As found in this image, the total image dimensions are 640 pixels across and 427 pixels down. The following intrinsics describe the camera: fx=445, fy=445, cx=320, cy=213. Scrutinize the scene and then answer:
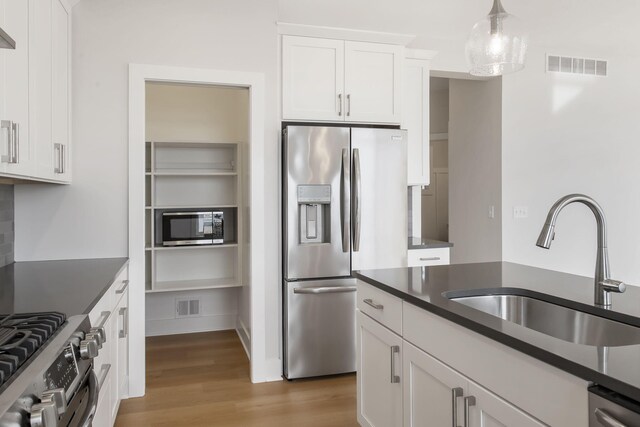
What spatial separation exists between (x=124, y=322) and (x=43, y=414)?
6.24 ft

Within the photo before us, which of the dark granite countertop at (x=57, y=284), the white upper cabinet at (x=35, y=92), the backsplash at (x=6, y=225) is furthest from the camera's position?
the backsplash at (x=6, y=225)

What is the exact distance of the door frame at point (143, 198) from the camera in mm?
2893

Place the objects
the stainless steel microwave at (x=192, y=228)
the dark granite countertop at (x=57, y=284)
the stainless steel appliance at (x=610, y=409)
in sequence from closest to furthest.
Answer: the stainless steel appliance at (x=610, y=409)
the dark granite countertop at (x=57, y=284)
the stainless steel microwave at (x=192, y=228)

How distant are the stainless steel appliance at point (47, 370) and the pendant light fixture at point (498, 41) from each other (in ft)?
6.04

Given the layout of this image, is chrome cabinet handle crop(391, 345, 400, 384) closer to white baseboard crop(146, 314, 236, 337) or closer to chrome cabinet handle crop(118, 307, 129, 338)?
chrome cabinet handle crop(118, 307, 129, 338)

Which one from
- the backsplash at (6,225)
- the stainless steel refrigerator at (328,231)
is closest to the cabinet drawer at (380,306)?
the stainless steel refrigerator at (328,231)

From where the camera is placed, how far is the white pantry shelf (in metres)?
3.91

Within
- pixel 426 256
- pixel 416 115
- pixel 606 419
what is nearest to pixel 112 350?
pixel 606 419

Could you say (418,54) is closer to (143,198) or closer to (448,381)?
(143,198)

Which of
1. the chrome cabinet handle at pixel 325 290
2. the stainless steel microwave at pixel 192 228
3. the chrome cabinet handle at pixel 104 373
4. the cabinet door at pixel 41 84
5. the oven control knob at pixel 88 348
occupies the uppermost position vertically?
the cabinet door at pixel 41 84

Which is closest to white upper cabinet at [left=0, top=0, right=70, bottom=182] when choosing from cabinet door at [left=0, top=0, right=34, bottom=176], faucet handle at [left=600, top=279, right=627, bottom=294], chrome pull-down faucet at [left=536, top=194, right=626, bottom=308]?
cabinet door at [left=0, top=0, right=34, bottom=176]

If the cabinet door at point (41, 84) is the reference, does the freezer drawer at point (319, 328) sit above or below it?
below

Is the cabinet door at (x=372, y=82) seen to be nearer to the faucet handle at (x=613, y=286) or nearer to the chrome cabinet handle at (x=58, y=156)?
the chrome cabinet handle at (x=58, y=156)

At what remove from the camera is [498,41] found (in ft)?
6.09
